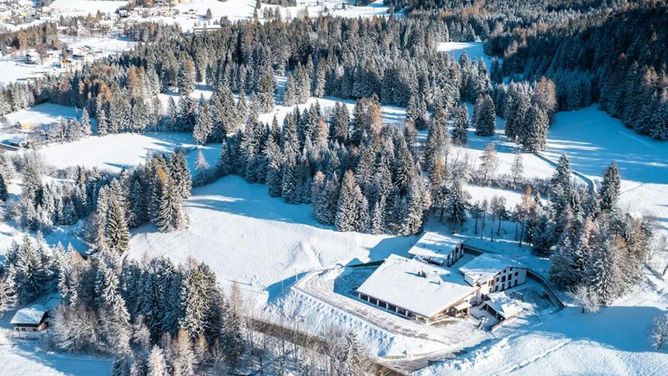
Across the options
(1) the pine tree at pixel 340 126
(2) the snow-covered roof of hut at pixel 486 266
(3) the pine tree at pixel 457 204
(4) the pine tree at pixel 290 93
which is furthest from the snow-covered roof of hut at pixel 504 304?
(4) the pine tree at pixel 290 93

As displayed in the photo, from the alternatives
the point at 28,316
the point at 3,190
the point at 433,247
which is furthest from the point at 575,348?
the point at 3,190

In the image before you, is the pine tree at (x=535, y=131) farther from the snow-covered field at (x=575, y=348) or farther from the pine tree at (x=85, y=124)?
the pine tree at (x=85, y=124)

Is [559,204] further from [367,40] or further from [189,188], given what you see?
[367,40]

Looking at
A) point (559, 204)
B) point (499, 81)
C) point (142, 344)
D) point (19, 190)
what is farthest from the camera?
point (499, 81)

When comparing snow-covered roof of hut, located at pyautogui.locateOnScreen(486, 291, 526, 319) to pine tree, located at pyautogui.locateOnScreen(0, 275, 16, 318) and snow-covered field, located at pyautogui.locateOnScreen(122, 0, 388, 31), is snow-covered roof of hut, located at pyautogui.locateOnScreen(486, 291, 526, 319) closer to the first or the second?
pine tree, located at pyautogui.locateOnScreen(0, 275, 16, 318)

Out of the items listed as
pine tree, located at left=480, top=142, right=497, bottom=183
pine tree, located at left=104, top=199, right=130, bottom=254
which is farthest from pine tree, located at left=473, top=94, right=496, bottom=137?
pine tree, located at left=104, top=199, right=130, bottom=254

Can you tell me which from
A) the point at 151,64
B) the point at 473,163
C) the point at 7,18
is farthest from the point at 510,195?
the point at 7,18
